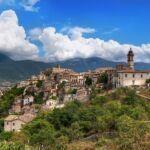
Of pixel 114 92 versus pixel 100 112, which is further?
pixel 114 92

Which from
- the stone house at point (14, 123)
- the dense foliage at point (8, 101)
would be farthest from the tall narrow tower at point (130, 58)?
the dense foliage at point (8, 101)

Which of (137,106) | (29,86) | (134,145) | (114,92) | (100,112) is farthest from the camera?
(29,86)

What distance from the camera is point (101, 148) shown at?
137 ft

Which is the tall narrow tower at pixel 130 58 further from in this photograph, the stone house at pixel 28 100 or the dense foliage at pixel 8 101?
the dense foliage at pixel 8 101

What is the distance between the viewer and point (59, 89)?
95.9 meters

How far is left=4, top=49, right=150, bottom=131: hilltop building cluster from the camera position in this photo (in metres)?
84.0

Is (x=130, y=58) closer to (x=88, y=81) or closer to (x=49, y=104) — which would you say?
(x=88, y=81)

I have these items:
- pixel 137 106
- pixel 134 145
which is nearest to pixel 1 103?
pixel 137 106

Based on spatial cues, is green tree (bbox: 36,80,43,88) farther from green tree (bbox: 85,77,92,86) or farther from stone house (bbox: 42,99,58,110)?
stone house (bbox: 42,99,58,110)

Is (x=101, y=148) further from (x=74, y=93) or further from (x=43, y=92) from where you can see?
(x=43, y=92)

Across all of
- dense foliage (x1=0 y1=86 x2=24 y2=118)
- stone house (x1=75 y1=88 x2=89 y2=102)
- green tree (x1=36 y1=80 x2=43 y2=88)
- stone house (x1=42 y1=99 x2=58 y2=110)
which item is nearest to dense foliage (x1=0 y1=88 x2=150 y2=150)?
stone house (x1=75 y1=88 x2=89 y2=102)

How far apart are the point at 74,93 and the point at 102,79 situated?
645 cm

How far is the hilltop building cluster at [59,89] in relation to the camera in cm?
8396

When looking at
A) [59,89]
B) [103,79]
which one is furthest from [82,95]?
[59,89]
